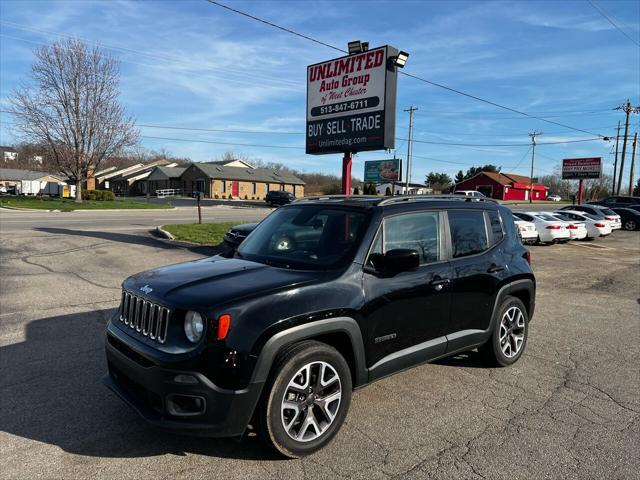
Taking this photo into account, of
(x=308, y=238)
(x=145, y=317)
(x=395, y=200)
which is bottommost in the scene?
(x=145, y=317)

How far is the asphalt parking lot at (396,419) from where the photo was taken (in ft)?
10.2

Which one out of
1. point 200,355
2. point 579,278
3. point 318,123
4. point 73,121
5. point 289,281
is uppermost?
point 73,121

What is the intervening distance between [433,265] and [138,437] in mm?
2732

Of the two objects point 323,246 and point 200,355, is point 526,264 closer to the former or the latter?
point 323,246

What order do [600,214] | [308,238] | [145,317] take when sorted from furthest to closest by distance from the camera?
[600,214] → [308,238] → [145,317]

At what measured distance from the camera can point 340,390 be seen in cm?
340

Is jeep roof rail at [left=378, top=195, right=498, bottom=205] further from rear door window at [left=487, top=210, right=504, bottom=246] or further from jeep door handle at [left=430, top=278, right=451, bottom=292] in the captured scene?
jeep door handle at [left=430, top=278, right=451, bottom=292]

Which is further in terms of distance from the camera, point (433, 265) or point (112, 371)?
point (433, 265)

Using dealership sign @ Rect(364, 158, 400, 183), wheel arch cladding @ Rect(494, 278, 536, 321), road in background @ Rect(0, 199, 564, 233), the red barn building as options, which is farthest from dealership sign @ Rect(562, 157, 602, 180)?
wheel arch cladding @ Rect(494, 278, 536, 321)

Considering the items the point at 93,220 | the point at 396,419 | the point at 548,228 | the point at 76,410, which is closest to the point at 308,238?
the point at 396,419

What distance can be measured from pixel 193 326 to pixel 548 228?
20.0 metres

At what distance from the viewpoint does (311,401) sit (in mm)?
3264

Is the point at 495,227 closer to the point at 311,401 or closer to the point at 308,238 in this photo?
the point at 308,238

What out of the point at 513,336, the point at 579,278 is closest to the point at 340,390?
the point at 513,336
